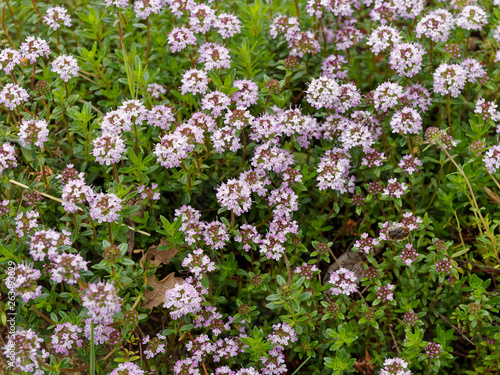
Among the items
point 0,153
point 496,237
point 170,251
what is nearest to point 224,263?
point 170,251

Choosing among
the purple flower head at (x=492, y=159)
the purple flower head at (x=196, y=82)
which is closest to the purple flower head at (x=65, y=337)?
the purple flower head at (x=196, y=82)

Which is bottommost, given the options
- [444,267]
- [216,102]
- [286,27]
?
[444,267]

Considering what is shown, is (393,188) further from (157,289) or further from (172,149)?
(157,289)

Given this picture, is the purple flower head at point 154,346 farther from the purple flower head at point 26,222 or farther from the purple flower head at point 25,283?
the purple flower head at point 26,222

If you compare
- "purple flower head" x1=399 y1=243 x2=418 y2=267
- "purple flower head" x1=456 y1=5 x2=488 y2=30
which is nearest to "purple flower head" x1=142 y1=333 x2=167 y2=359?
"purple flower head" x1=399 y1=243 x2=418 y2=267

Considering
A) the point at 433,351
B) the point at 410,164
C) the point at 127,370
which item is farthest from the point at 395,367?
the point at 127,370

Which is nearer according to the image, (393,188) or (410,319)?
(410,319)

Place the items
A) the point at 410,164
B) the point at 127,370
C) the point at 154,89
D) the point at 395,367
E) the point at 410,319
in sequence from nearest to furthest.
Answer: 1. the point at 127,370
2. the point at 395,367
3. the point at 410,319
4. the point at 410,164
5. the point at 154,89
